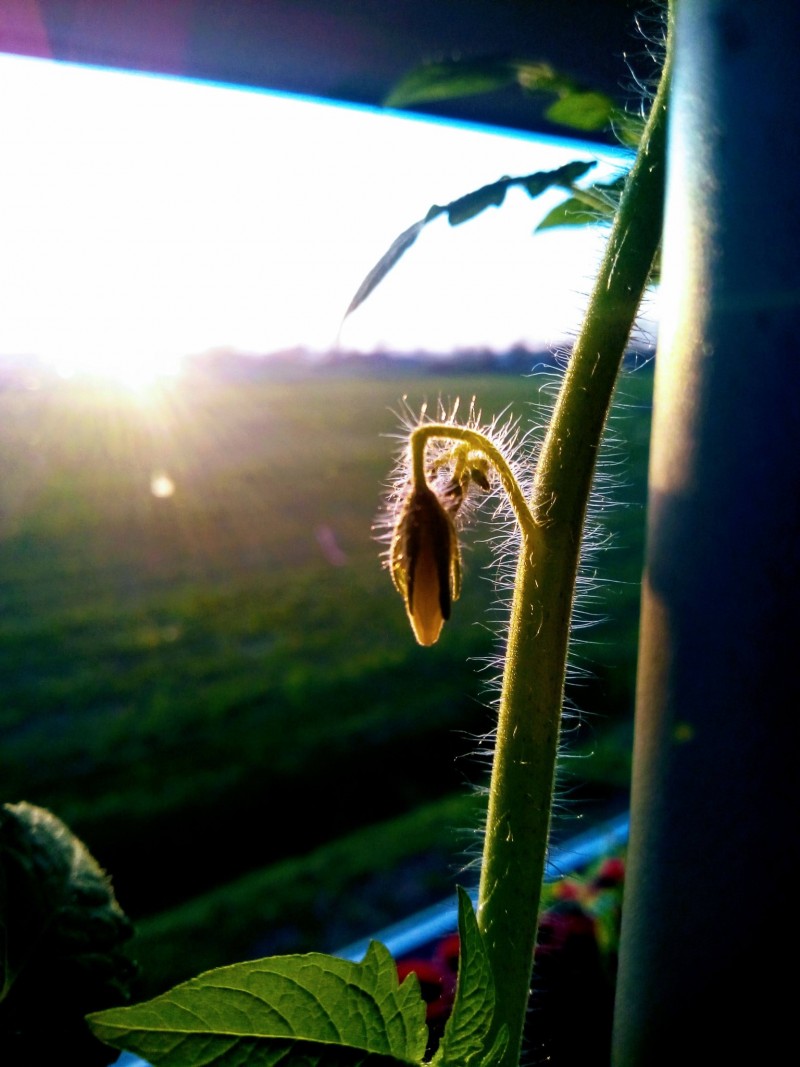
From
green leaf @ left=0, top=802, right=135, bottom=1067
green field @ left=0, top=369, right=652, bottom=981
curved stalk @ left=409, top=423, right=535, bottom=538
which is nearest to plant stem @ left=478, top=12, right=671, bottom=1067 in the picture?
curved stalk @ left=409, top=423, right=535, bottom=538

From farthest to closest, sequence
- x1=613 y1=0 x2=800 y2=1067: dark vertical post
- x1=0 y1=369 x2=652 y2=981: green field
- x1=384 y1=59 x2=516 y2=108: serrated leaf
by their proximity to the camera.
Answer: x1=0 y1=369 x2=652 y2=981: green field → x1=384 y1=59 x2=516 y2=108: serrated leaf → x1=613 y1=0 x2=800 y2=1067: dark vertical post

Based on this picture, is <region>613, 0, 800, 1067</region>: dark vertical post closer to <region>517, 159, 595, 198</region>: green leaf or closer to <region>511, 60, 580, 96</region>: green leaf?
<region>517, 159, 595, 198</region>: green leaf

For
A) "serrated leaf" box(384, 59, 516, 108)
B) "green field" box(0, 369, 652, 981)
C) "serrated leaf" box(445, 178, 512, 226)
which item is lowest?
"green field" box(0, 369, 652, 981)

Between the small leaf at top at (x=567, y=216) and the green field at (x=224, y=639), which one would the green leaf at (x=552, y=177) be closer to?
the small leaf at top at (x=567, y=216)

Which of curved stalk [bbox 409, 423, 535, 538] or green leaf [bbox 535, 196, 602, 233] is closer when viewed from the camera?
A: curved stalk [bbox 409, 423, 535, 538]

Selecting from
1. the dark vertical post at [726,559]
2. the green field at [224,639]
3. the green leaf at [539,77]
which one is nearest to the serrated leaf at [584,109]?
the green leaf at [539,77]

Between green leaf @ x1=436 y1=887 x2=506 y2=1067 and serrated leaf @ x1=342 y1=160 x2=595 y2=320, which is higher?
serrated leaf @ x1=342 y1=160 x2=595 y2=320
